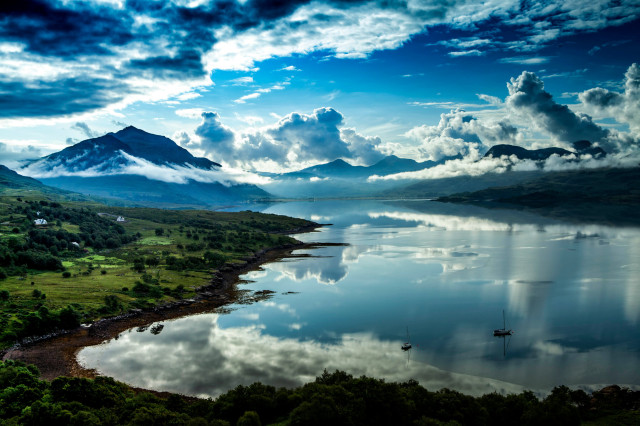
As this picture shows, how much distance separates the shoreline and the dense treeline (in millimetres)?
35928

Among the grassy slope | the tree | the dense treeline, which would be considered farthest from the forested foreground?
the dense treeline

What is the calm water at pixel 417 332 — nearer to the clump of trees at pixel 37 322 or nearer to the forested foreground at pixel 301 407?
the clump of trees at pixel 37 322

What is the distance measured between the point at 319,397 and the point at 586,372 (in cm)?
3357

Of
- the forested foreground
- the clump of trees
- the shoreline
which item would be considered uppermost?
the forested foreground

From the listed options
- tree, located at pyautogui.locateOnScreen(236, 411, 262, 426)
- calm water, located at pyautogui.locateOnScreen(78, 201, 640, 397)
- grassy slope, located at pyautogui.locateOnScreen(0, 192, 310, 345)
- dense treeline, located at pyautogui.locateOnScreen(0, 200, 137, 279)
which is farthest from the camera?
dense treeline, located at pyautogui.locateOnScreen(0, 200, 137, 279)

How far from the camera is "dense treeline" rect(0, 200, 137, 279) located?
322ft

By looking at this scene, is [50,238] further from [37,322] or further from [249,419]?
[249,419]

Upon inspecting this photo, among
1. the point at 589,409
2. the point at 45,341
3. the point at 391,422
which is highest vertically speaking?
the point at 391,422

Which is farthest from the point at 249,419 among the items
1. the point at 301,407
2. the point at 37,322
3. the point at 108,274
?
the point at 108,274

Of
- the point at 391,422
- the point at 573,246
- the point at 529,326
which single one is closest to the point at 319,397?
the point at 391,422

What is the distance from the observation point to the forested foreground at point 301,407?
27.6 metres

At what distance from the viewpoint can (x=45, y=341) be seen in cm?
5853

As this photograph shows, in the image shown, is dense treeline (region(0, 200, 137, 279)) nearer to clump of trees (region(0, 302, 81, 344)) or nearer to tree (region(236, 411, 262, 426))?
clump of trees (region(0, 302, 81, 344))

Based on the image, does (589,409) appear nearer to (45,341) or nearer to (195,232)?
(45,341)
